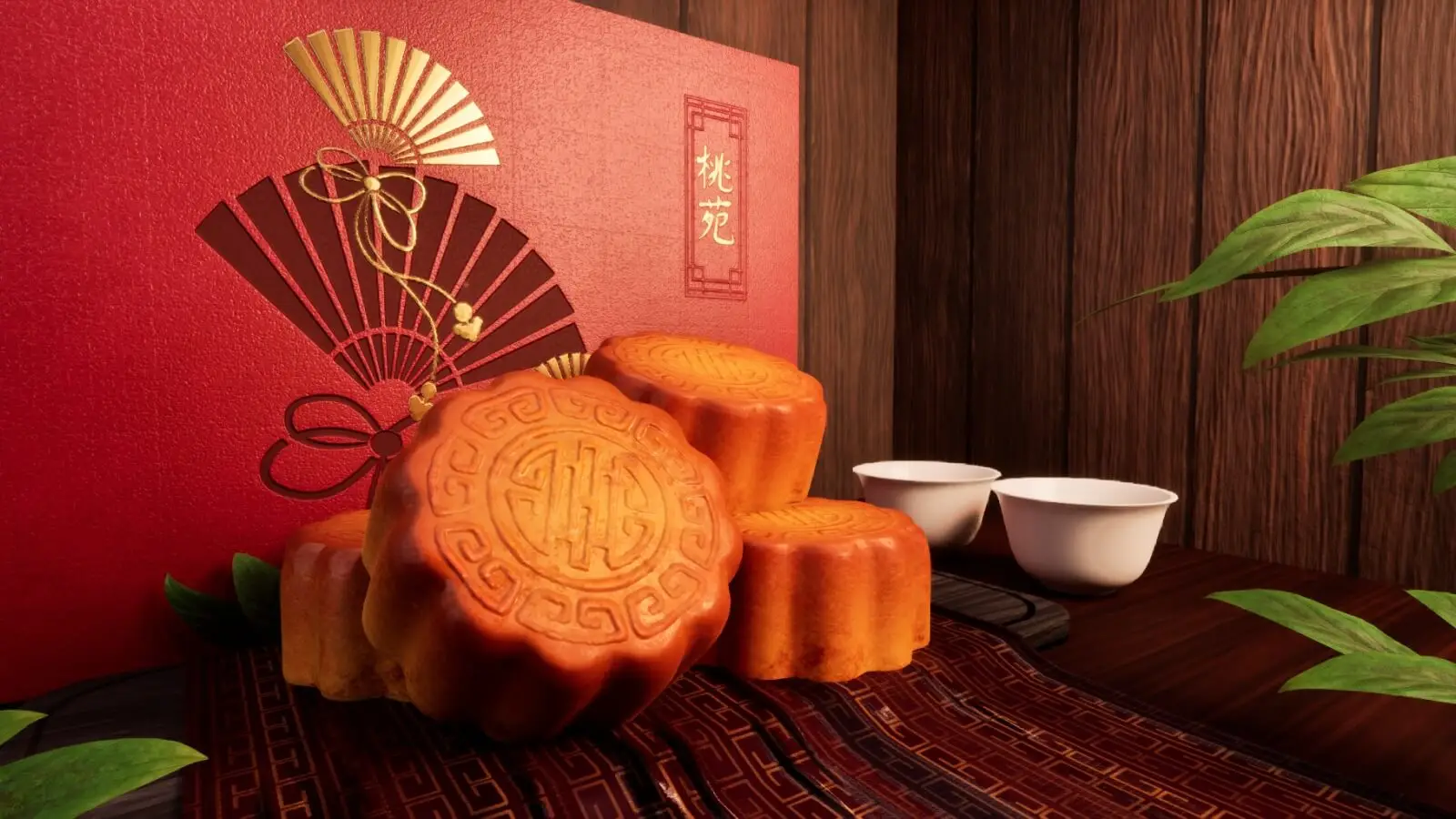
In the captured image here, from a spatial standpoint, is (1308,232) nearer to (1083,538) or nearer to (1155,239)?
(1083,538)

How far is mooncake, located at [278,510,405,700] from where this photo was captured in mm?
657

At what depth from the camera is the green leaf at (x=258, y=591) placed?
773mm

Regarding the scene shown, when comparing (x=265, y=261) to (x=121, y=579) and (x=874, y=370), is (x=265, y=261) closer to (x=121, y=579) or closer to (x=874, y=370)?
(x=121, y=579)

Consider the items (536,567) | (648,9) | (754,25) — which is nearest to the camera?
(536,567)

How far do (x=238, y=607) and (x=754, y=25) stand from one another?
1.18 metres

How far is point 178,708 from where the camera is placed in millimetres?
672

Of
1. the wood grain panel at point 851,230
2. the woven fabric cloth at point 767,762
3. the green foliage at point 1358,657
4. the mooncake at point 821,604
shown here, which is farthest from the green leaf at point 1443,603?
the wood grain panel at point 851,230

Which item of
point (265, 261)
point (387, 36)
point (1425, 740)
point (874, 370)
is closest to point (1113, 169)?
point (874, 370)

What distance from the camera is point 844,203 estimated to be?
5.01 feet

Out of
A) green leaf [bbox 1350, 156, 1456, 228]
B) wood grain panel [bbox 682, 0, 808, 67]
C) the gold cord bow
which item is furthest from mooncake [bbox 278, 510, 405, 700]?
wood grain panel [bbox 682, 0, 808, 67]

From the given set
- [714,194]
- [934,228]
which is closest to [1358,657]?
[714,194]

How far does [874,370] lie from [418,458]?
114 centimetres

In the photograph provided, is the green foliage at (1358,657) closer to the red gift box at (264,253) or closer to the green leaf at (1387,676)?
the green leaf at (1387,676)

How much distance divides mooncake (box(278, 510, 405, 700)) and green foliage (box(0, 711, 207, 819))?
0.39 m
